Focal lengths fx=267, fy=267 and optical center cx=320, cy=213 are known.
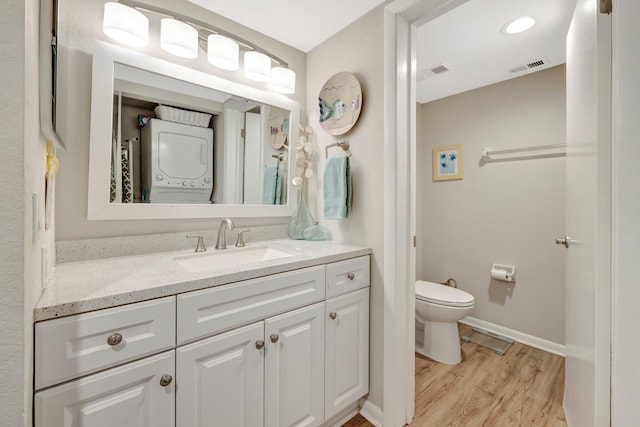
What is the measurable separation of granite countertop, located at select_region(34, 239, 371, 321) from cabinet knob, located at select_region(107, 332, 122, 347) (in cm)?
8

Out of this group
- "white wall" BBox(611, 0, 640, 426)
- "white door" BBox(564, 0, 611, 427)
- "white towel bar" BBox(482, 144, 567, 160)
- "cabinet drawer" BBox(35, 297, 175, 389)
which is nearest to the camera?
"cabinet drawer" BBox(35, 297, 175, 389)

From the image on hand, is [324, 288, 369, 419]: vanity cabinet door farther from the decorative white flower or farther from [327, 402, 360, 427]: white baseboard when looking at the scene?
the decorative white flower

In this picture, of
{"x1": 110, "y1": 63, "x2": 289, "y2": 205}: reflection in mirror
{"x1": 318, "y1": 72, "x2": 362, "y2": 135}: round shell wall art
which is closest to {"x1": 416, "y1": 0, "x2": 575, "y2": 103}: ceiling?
{"x1": 318, "y1": 72, "x2": 362, "y2": 135}: round shell wall art

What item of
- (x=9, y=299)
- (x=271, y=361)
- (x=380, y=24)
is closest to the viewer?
(x=9, y=299)

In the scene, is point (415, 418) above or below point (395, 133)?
below

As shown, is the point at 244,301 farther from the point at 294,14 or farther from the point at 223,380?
the point at 294,14

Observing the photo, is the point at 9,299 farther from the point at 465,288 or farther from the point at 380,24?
the point at 465,288

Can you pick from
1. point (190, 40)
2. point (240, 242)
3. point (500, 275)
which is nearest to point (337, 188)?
point (240, 242)

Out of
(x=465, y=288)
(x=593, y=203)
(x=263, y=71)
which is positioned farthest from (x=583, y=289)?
(x=263, y=71)

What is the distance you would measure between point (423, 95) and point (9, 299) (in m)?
3.02

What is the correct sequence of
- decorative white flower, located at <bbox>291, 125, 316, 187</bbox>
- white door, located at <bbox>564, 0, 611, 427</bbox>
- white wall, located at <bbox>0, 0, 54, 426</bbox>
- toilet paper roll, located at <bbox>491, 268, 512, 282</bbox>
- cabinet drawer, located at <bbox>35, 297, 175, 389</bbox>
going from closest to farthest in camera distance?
white wall, located at <bbox>0, 0, 54, 426</bbox>, cabinet drawer, located at <bbox>35, 297, 175, 389</bbox>, white door, located at <bbox>564, 0, 611, 427</bbox>, decorative white flower, located at <bbox>291, 125, 316, 187</bbox>, toilet paper roll, located at <bbox>491, 268, 512, 282</bbox>

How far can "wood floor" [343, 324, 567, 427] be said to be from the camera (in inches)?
56.4

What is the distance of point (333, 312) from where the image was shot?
50.3 inches

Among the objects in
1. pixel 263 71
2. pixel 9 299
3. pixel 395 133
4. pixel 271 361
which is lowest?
pixel 271 361
